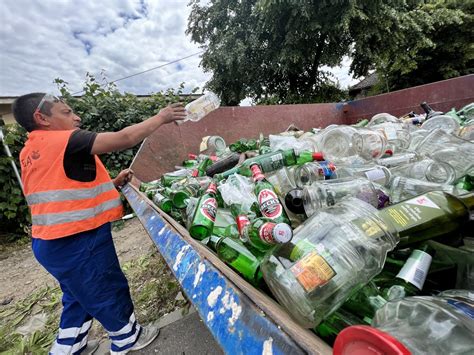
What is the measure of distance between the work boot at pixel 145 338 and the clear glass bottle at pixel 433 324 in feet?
6.51

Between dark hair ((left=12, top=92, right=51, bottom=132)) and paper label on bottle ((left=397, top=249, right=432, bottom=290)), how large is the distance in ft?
6.42

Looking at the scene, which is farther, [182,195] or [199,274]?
[182,195]

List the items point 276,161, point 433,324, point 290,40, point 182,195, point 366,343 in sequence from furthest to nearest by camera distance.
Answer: point 290,40 < point 276,161 < point 182,195 < point 433,324 < point 366,343

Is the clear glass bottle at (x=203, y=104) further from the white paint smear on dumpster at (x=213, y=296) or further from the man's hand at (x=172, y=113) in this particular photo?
the white paint smear on dumpster at (x=213, y=296)

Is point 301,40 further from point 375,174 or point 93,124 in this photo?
point 375,174

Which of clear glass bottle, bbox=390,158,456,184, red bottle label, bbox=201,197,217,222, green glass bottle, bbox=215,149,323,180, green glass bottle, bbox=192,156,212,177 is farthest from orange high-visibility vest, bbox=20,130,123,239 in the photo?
clear glass bottle, bbox=390,158,456,184

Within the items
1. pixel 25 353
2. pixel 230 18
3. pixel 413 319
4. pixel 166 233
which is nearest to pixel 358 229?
pixel 413 319

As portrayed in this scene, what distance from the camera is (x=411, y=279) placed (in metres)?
0.54

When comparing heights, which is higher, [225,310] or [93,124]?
[93,124]

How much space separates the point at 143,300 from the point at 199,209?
197 cm

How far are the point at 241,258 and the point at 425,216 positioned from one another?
54 centimetres

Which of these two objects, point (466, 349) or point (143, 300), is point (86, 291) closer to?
point (143, 300)

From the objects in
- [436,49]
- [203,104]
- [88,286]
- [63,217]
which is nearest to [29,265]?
[88,286]

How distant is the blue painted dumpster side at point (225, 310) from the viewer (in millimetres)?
449
